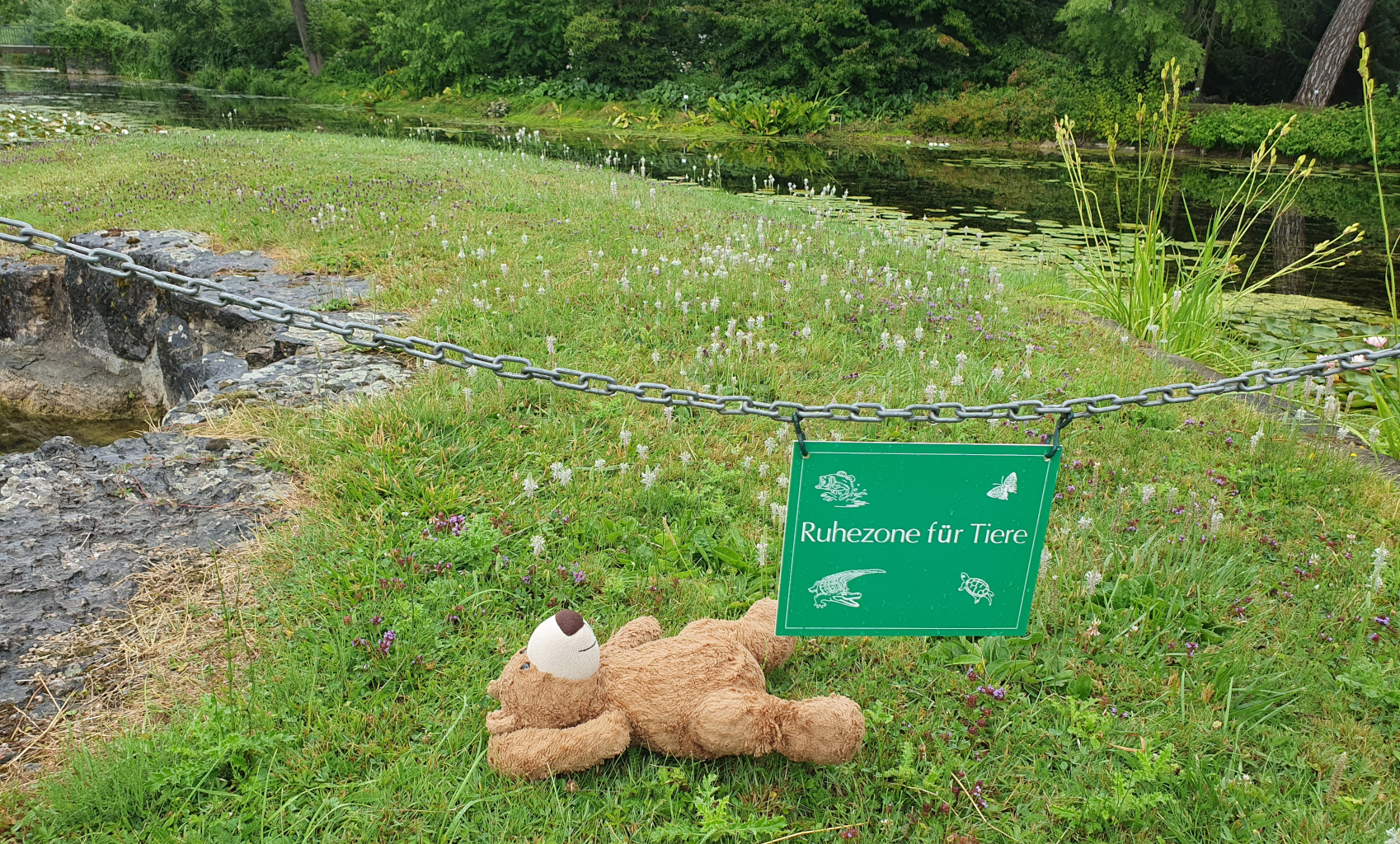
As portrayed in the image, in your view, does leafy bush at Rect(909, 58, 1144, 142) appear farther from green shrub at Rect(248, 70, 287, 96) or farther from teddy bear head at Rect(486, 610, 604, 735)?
green shrub at Rect(248, 70, 287, 96)

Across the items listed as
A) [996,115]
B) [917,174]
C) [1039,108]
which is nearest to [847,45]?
[996,115]

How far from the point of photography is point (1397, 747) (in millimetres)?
2424

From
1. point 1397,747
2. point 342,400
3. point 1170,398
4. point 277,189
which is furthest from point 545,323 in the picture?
point 277,189

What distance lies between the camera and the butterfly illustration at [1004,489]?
6.55 ft

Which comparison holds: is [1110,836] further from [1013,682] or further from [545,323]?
[545,323]

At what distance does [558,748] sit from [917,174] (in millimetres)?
17550

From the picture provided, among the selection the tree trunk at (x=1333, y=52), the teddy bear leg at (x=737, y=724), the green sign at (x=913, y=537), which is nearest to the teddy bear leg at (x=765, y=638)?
the teddy bear leg at (x=737, y=724)

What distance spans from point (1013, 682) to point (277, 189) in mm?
9090

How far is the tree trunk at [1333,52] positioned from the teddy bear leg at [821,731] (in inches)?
1116

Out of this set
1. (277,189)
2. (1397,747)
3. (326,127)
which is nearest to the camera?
(1397,747)

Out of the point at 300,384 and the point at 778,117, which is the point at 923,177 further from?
the point at 300,384

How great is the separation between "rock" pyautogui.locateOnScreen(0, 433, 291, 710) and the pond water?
693 centimetres

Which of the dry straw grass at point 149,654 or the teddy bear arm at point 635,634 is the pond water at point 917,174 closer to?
the teddy bear arm at point 635,634

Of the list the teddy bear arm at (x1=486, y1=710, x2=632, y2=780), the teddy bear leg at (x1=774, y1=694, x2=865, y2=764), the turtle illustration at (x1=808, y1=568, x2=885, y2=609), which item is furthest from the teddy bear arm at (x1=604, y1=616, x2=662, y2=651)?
the turtle illustration at (x1=808, y1=568, x2=885, y2=609)
